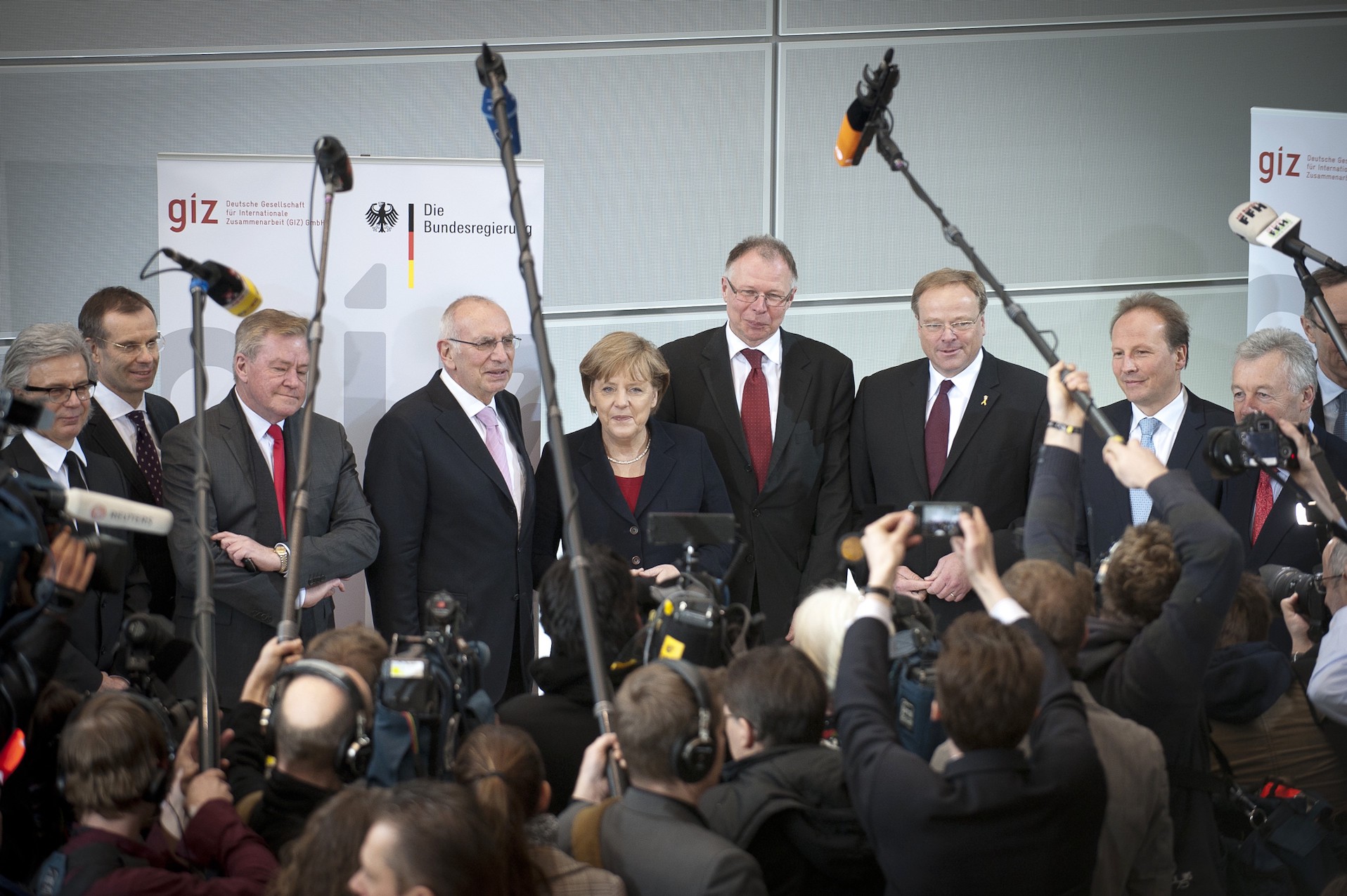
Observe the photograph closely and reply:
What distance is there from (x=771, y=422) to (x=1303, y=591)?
1.69 metres

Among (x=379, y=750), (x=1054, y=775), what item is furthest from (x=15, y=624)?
(x=1054, y=775)

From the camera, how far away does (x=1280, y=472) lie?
353 centimetres

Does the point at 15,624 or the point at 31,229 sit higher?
the point at 31,229

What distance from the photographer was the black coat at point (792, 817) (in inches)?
79.8

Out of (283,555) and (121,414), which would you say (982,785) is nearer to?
(283,555)

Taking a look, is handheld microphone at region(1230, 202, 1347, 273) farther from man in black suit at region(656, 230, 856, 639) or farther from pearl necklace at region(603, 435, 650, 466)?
pearl necklace at region(603, 435, 650, 466)

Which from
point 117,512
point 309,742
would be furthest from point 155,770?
point 117,512

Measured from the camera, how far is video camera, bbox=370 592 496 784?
2088 millimetres

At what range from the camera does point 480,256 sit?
4.54 metres

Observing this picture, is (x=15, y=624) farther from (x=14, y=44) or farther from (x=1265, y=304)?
(x=1265, y=304)

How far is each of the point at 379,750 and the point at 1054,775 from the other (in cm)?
111

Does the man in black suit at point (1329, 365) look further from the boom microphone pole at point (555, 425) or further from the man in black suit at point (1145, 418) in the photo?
the boom microphone pole at point (555, 425)

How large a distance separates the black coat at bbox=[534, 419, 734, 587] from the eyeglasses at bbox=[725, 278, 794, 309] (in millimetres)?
493

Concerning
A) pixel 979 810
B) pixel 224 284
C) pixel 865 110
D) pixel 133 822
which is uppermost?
pixel 865 110
